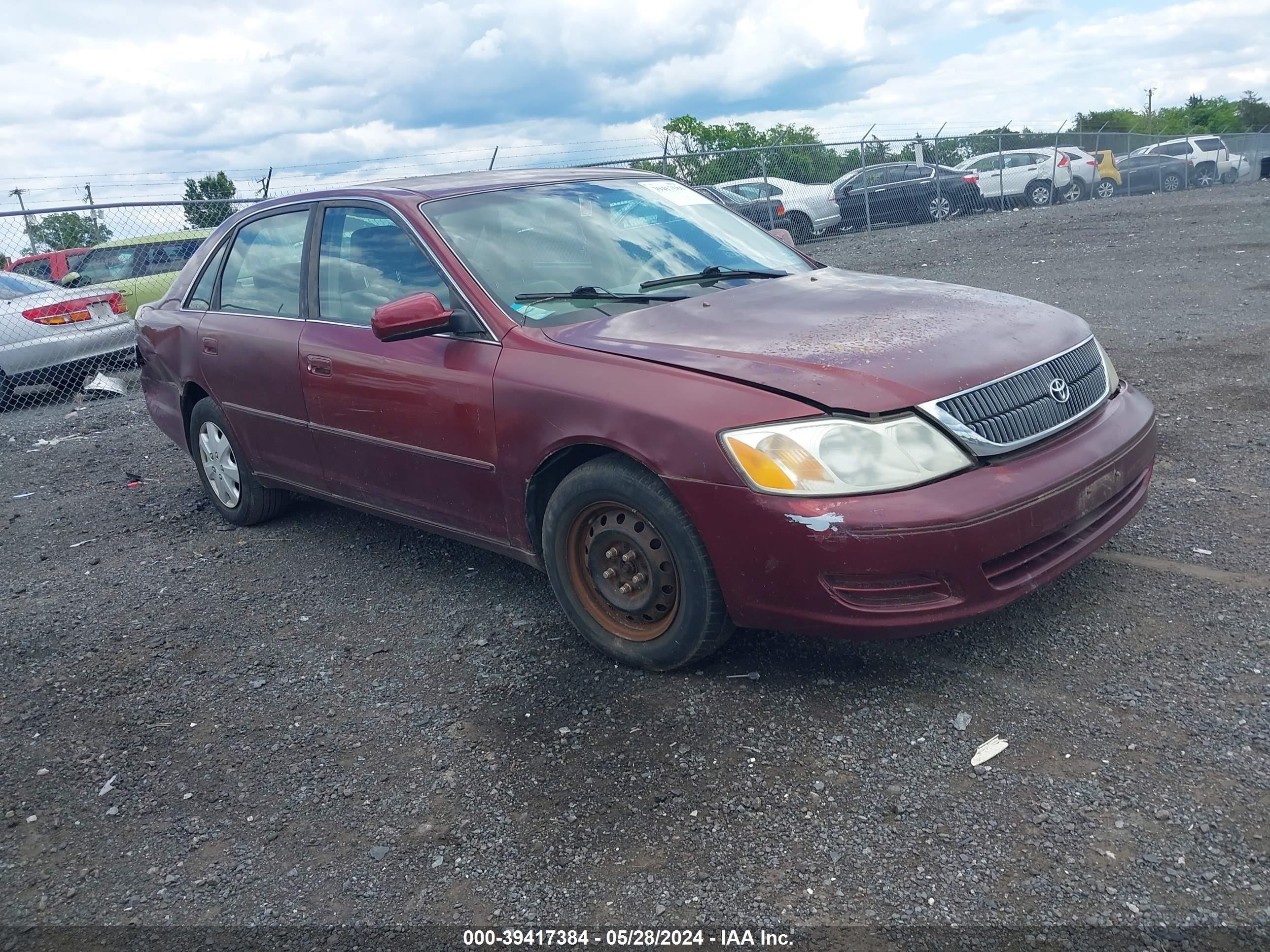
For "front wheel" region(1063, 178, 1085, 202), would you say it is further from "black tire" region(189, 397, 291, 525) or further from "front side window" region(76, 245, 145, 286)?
"black tire" region(189, 397, 291, 525)

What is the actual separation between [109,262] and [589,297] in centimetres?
1027

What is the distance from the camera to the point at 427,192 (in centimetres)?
427

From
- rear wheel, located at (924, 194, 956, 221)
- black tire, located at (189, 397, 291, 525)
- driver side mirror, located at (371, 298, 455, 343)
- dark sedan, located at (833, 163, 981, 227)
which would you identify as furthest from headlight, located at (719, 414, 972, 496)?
rear wheel, located at (924, 194, 956, 221)

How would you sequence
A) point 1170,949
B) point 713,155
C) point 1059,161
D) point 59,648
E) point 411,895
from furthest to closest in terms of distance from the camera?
point 1059,161
point 713,155
point 59,648
point 411,895
point 1170,949

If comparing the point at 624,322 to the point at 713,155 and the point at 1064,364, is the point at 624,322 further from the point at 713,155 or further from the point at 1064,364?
the point at 713,155

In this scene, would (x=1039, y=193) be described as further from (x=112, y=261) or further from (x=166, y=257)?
(x=112, y=261)

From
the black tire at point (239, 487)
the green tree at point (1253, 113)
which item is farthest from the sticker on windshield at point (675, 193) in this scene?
the green tree at point (1253, 113)

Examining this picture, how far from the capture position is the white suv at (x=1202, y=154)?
27000 mm

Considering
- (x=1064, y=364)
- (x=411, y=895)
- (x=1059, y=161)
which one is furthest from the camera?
(x=1059, y=161)

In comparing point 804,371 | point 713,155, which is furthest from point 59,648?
point 713,155

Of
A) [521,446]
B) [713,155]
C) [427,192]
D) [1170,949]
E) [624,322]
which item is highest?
[713,155]

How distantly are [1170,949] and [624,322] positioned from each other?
2.42 m

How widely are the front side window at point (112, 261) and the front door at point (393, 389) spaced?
876 centimetres

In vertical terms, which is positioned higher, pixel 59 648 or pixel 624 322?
pixel 624 322
